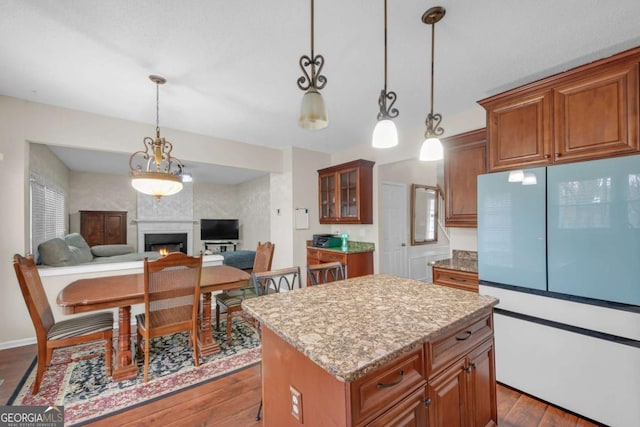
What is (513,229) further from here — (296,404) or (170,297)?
(170,297)

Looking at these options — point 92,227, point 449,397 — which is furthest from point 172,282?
point 92,227

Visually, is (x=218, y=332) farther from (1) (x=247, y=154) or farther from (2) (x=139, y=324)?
(1) (x=247, y=154)

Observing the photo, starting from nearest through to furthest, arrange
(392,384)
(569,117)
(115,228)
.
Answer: (392,384), (569,117), (115,228)

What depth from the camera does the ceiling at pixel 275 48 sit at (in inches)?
62.5

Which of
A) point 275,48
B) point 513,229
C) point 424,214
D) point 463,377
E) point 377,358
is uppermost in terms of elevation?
point 275,48

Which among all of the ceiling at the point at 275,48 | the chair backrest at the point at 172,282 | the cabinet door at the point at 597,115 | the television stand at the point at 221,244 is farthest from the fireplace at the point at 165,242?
the cabinet door at the point at 597,115

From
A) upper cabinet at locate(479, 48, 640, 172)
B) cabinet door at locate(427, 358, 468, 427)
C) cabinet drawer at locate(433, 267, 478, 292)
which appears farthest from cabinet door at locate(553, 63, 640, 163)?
cabinet door at locate(427, 358, 468, 427)

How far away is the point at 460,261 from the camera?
3.06m

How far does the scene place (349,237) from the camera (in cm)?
470

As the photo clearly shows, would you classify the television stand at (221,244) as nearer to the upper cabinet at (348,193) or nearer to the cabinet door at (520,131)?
the upper cabinet at (348,193)

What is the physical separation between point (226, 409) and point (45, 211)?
4204 millimetres

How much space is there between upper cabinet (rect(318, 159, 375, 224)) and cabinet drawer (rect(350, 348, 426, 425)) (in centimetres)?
312

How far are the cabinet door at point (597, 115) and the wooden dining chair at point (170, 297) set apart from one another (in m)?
3.03

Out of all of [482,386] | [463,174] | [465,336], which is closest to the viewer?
[465,336]
